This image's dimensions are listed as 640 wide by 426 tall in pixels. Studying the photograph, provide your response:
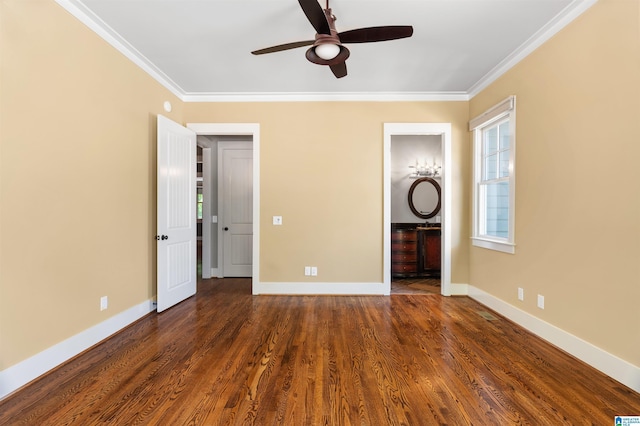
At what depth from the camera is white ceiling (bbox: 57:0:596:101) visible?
8.02ft

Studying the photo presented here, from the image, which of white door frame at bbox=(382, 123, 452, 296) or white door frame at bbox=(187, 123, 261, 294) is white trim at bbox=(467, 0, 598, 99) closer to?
white door frame at bbox=(382, 123, 452, 296)

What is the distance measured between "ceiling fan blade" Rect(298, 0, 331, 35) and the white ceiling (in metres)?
0.44

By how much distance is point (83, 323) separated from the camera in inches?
100

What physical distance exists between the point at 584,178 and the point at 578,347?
4.44ft

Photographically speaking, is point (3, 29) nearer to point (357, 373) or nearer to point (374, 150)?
point (357, 373)

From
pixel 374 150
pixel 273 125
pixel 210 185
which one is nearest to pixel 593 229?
pixel 374 150

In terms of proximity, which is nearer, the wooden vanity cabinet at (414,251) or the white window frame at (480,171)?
the white window frame at (480,171)

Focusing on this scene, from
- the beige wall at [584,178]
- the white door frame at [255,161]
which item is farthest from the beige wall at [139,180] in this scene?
the white door frame at [255,161]

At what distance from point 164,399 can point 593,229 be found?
327 cm

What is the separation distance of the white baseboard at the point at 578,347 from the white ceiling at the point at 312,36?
8.67 ft

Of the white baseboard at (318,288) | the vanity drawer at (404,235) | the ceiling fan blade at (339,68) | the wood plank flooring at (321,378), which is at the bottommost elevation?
the wood plank flooring at (321,378)

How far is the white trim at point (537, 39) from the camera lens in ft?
7.87

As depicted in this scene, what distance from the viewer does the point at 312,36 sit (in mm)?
2879

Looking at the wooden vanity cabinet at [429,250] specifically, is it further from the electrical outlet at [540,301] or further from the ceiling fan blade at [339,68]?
the ceiling fan blade at [339,68]
